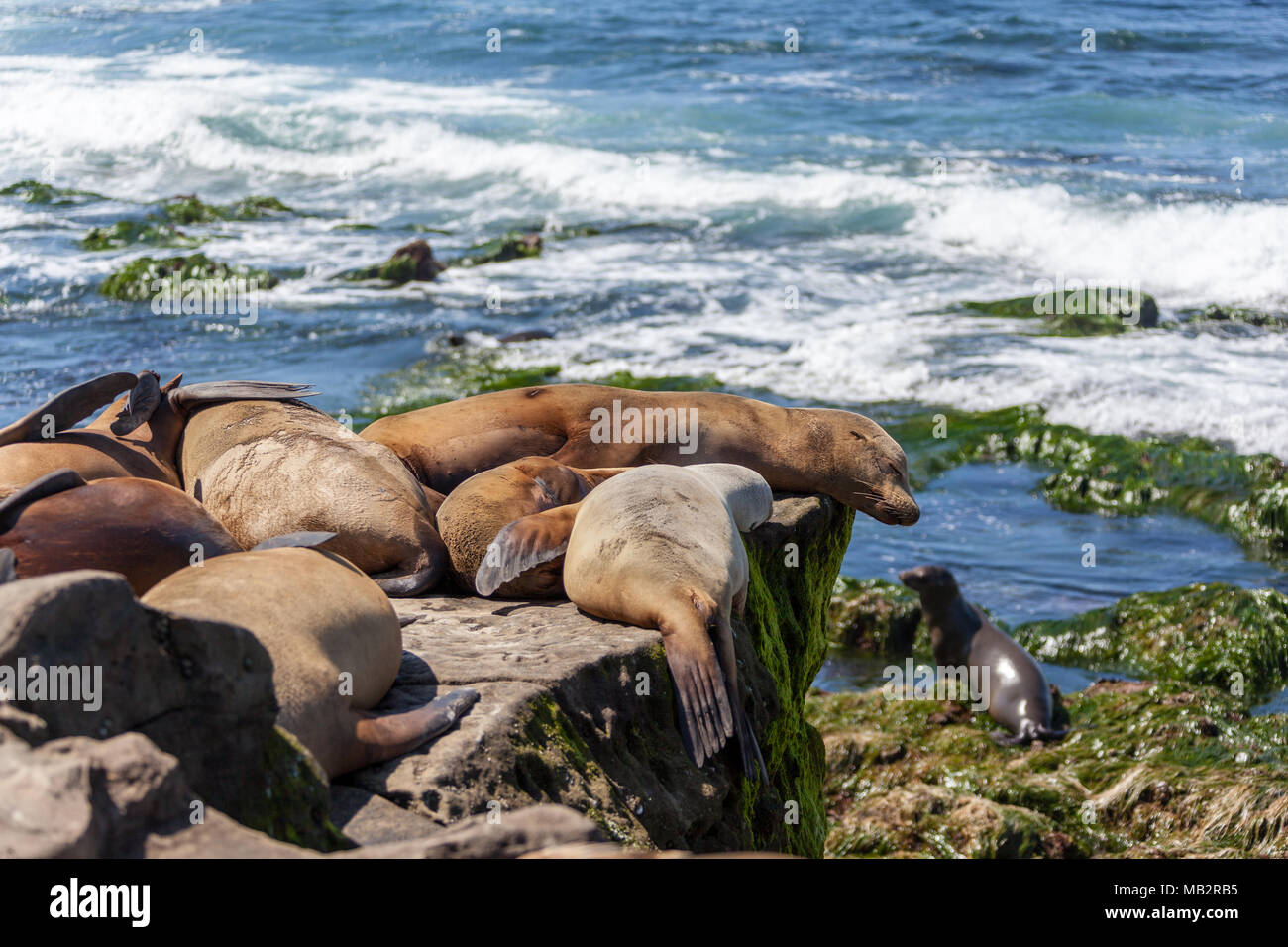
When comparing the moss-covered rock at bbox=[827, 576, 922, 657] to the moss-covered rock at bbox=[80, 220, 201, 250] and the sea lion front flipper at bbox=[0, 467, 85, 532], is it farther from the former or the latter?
the moss-covered rock at bbox=[80, 220, 201, 250]

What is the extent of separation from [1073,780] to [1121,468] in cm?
496

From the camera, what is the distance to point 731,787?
4.05 m

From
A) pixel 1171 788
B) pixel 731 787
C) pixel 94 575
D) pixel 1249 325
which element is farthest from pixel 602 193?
pixel 94 575

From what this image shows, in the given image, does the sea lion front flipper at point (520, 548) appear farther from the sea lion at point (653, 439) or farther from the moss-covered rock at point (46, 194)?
the moss-covered rock at point (46, 194)

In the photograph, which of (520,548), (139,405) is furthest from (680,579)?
(139,405)

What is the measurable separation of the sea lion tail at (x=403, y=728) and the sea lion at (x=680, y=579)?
78cm

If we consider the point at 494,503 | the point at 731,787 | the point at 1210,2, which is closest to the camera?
the point at 731,787

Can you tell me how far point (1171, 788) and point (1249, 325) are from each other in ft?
35.0

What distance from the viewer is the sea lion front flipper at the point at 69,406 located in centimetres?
455

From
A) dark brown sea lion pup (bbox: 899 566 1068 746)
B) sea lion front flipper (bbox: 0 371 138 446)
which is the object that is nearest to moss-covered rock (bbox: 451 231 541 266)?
dark brown sea lion pup (bbox: 899 566 1068 746)

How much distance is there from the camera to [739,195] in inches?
917

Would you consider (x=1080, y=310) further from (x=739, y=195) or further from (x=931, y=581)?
(x=931, y=581)

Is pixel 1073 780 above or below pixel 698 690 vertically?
below
